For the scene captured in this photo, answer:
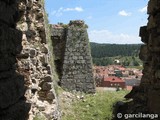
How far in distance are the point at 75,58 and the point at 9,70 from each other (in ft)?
42.7

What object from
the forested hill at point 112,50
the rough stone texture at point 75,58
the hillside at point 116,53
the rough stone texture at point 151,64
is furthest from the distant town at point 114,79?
the forested hill at point 112,50

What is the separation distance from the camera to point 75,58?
55.0ft

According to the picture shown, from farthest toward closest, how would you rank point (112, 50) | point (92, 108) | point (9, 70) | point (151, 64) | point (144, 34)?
1. point (112, 50)
2. point (92, 108)
3. point (144, 34)
4. point (151, 64)
5. point (9, 70)

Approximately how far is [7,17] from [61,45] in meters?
13.6

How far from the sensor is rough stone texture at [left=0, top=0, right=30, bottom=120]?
3451 millimetres

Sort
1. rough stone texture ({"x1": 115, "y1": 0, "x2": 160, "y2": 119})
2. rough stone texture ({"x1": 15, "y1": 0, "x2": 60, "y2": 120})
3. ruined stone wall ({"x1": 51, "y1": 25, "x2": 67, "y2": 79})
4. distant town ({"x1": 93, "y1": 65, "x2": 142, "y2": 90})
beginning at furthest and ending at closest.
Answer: distant town ({"x1": 93, "y1": 65, "x2": 142, "y2": 90}), ruined stone wall ({"x1": 51, "y1": 25, "x2": 67, "y2": 79}), rough stone texture ({"x1": 15, "y1": 0, "x2": 60, "y2": 120}), rough stone texture ({"x1": 115, "y1": 0, "x2": 160, "y2": 119})

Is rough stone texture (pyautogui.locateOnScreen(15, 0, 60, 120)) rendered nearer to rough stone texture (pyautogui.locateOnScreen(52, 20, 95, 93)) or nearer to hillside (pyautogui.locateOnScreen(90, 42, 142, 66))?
rough stone texture (pyautogui.locateOnScreen(52, 20, 95, 93))

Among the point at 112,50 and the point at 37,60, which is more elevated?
the point at 112,50

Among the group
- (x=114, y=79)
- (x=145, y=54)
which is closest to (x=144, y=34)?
(x=145, y=54)

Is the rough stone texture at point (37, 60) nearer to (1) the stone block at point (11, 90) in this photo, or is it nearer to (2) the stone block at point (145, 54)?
(2) the stone block at point (145, 54)

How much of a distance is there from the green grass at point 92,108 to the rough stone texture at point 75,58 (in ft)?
5.03

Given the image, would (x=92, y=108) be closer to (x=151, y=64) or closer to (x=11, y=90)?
(x=151, y=64)

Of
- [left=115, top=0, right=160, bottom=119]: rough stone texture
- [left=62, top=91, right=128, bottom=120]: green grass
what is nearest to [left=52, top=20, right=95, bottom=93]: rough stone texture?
[left=62, top=91, right=128, bottom=120]: green grass

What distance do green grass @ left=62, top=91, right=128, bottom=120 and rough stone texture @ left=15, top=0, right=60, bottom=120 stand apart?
2232 mm
